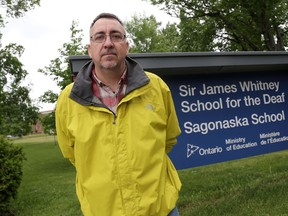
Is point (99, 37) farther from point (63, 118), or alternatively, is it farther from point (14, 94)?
point (14, 94)

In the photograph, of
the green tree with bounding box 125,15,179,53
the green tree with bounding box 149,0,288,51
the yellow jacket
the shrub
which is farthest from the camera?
the green tree with bounding box 125,15,179,53

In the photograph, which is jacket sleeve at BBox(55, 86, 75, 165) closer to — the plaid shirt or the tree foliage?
the plaid shirt

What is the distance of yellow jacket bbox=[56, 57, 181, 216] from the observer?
2131mm

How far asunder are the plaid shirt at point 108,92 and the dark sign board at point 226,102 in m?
2.37

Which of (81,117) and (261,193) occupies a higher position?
(81,117)

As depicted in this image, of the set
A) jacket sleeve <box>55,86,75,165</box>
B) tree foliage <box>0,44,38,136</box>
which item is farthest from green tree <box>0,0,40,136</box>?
jacket sleeve <box>55,86,75,165</box>

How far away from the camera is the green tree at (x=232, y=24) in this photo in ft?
50.4

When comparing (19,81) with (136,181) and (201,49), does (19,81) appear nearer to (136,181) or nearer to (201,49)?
(201,49)

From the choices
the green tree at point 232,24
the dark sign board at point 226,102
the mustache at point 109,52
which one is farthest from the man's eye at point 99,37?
the green tree at point 232,24

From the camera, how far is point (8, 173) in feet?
21.2

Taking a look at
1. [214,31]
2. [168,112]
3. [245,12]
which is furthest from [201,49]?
[168,112]

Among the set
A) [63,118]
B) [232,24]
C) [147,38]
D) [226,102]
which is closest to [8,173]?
[226,102]

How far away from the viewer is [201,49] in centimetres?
1884

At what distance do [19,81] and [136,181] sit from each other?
68.7ft
